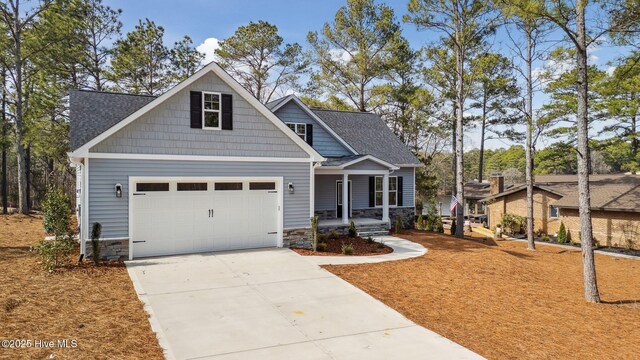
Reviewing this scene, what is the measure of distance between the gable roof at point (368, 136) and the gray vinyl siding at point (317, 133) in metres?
1.04

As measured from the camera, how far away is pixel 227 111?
12.7 metres

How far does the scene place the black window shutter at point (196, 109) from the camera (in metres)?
12.2

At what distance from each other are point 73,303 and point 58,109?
1064 inches

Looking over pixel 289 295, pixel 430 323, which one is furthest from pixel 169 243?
pixel 430 323

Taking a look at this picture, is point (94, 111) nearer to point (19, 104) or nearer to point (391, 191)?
point (391, 191)

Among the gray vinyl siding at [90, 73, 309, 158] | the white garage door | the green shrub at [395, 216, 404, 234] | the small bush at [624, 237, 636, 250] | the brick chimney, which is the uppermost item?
the gray vinyl siding at [90, 73, 309, 158]

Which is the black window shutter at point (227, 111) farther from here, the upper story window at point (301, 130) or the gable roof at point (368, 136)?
the gable roof at point (368, 136)

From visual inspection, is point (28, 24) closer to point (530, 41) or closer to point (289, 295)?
point (289, 295)

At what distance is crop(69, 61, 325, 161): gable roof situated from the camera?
35.3 feet

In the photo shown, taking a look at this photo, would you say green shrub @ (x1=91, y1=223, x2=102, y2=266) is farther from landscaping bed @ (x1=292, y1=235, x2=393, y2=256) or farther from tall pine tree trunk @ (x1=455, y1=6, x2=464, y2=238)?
tall pine tree trunk @ (x1=455, y1=6, x2=464, y2=238)

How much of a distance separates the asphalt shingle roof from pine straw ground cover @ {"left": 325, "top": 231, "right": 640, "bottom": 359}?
8639mm

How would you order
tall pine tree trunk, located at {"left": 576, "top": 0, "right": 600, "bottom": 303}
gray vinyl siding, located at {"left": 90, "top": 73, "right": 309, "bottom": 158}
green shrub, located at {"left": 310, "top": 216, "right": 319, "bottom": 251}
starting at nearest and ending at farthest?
tall pine tree trunk, located at {"left": 576, "top": 0, "right": 600, "bottom": 303} → gray vinyl siding, located at {"left": 90, "top": 73, "right": 309, "bottom": 158} → green shrub, located at {"left": 310, "top": 216, "right": 319, "bottom": 251}

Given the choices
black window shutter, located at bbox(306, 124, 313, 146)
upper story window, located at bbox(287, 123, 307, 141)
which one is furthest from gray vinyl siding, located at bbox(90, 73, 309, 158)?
black window shutter, located at bbox(306, 124, 313, 146)

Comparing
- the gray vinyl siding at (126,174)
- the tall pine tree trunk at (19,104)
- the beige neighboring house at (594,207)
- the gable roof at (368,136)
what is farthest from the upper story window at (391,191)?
the tall pine tree trunk at (19,104)
